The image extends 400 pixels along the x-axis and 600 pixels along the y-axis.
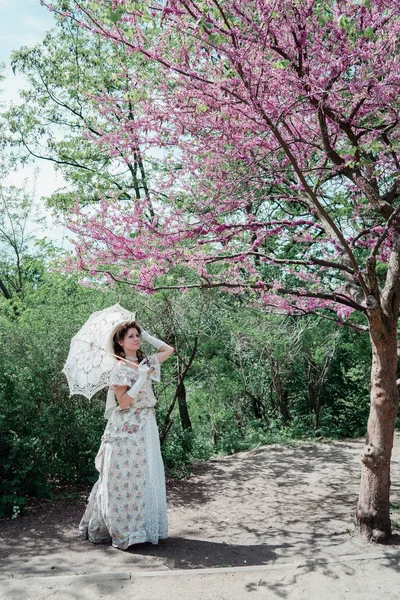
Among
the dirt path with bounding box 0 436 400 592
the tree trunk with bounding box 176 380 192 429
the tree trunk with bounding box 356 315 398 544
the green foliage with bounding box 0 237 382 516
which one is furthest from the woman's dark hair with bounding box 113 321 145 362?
the tree trunk with bounding box 176 380 192 429

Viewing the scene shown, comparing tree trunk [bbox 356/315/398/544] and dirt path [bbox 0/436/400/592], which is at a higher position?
tree trunk [bbox 356/315/398/544]

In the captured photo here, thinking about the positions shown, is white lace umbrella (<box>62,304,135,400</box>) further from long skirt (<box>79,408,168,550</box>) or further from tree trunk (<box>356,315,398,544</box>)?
tree trunk (<box>356,315,398,544</box>)

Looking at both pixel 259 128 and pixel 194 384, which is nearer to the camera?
pixel 259 128

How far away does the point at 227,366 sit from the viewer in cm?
1072

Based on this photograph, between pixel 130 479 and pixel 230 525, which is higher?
pixel 130 479

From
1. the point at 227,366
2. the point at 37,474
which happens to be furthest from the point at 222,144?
the point at 227,366

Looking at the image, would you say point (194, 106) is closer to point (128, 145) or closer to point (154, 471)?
point (128, 145)

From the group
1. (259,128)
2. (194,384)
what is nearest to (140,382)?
(259,128)

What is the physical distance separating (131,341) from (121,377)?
309 mm

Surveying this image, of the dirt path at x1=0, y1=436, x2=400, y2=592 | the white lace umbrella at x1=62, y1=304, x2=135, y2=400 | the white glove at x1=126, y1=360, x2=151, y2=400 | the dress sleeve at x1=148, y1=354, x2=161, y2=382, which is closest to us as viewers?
the dirt path at x1=0, y1=436, x2=400, y2=592

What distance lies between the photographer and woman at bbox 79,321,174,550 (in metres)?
4.32

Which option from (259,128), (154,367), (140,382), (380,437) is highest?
(259,128)

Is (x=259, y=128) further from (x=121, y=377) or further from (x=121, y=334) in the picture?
(x=121, y=377)

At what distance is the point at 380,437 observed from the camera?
4.45 m
